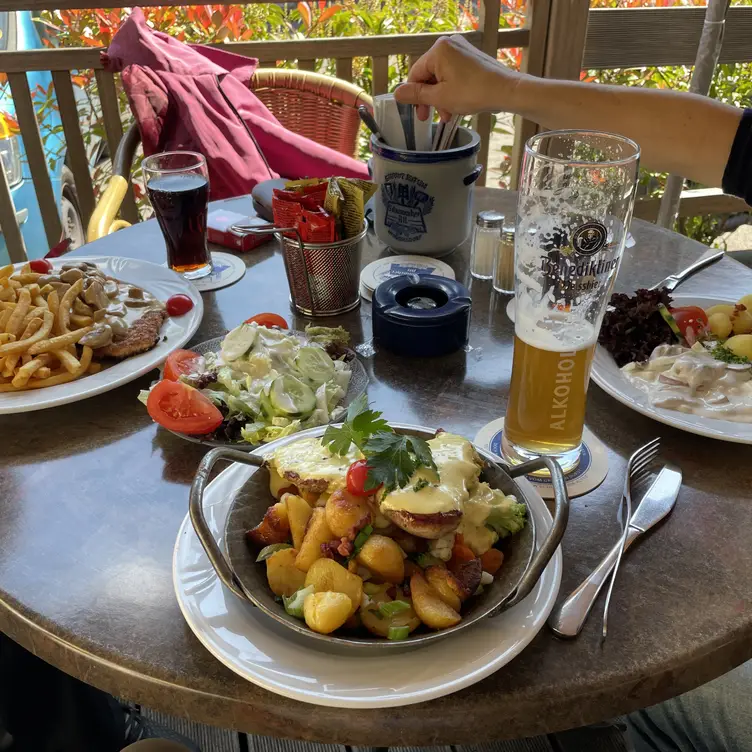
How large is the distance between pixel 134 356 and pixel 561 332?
78 centimetres

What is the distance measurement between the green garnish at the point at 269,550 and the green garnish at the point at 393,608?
14 centimetres

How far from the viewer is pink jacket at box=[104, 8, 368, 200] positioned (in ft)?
8.71

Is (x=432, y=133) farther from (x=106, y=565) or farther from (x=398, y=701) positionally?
(x=398, y=701)

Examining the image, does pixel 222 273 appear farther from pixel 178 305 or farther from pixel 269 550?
pixel 269 550

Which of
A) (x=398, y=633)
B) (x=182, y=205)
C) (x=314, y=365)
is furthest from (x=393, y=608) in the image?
(x=182, y=205)

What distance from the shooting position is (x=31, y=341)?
1224 mm

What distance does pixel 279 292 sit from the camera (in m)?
1.60

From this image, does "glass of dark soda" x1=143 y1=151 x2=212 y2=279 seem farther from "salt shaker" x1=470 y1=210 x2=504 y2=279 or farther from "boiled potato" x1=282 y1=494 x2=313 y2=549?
"boiled potato" x1=282 y1=494 x2=313 y2=549

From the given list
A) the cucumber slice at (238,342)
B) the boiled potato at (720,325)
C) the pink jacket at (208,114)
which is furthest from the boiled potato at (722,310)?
the pink jacket at (208,114)

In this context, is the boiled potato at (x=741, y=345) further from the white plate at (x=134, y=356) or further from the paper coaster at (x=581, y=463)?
the white plate at (x=134, y=356)

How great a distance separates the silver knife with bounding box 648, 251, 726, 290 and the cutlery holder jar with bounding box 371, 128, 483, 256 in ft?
1.54

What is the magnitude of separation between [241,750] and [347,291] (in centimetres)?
100

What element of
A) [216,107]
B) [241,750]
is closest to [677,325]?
[241,750]

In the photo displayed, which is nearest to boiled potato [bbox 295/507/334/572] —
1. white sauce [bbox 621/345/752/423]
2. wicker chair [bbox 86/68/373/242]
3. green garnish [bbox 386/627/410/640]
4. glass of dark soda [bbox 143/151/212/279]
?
green garnish [bbox 386/627/410/640]
